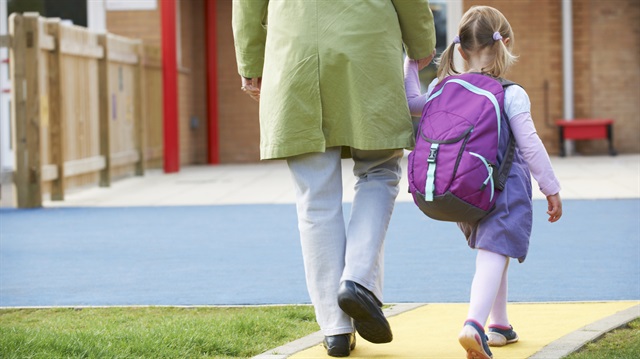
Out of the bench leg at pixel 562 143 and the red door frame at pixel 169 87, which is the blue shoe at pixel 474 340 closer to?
the red door frame at pixel 169 87

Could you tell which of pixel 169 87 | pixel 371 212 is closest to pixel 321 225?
pixel 371 212

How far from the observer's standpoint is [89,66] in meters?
13.2

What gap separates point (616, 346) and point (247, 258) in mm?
3470

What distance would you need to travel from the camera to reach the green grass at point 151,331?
423 centimetres

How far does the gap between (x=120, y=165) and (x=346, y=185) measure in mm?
3369

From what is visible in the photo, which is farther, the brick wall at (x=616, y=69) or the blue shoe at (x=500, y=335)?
the brick wall at (x=616, y=69)

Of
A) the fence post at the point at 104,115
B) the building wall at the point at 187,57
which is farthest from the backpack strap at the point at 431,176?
the building wall at the point at 187,57

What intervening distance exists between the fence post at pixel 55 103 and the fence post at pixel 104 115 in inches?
66.1

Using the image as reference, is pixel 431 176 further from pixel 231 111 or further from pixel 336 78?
pixel 231 111

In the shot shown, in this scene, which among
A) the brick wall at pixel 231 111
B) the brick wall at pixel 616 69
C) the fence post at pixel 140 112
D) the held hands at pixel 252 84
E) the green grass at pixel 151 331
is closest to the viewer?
the green grass at pixel 151 331

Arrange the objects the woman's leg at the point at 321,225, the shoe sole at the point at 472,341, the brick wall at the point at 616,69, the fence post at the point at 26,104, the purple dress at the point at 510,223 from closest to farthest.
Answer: the shoe sole at the point at 472,341 → the purple dress at the point at 510,223 → the woman's leg at the point at 321,225 → the fence post at the point at 26,104 → the brick wall at the point at 616,69

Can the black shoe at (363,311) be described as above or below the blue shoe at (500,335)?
above

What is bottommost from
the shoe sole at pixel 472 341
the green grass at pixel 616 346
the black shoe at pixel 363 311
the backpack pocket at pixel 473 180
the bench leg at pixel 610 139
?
the green grass at pixel 616 346

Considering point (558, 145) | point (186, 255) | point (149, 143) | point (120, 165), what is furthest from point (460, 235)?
point (558, 145)
